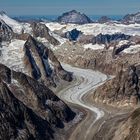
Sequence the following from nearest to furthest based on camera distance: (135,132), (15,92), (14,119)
Result: (135,132) → (14,119) → (15,92)

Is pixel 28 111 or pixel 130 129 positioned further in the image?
pixel 28 111

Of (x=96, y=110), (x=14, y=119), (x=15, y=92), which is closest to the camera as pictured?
(x=14, y=119)

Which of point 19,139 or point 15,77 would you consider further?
point 15,77

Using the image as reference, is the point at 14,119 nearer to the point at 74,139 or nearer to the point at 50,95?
the point at 74,139

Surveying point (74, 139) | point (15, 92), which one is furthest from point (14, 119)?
point (15, 92)

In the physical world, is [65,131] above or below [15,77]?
below

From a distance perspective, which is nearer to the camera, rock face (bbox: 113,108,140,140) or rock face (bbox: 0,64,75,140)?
rock face (bbox: 113,108,140,140)

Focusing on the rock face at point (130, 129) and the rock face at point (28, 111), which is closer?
the rock face at point (130, 129)

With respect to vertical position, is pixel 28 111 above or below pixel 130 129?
above
